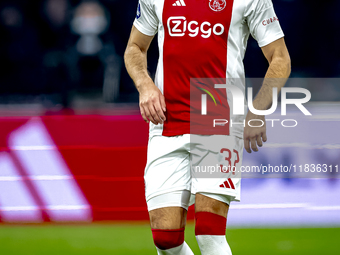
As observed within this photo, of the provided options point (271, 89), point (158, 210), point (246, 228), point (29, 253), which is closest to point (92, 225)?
point (29, 253)

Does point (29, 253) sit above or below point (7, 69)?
below

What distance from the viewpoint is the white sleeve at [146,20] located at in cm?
186

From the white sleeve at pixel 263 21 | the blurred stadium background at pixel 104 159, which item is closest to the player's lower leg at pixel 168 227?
the white sleeve at pixel 263 21

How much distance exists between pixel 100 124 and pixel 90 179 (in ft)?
1.41

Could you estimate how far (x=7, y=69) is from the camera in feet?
13.0

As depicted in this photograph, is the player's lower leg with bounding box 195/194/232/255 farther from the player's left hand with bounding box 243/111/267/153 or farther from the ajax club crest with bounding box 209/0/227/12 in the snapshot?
the ajax club crest with bounding box 209/0/227/12

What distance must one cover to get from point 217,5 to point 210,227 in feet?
2.63

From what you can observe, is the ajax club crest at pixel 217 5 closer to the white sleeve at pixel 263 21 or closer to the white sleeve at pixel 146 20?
the white sleeve at pixel 263 21

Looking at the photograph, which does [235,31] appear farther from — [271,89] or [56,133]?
[56,133]

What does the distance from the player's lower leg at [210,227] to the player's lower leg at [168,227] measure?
0.26ft

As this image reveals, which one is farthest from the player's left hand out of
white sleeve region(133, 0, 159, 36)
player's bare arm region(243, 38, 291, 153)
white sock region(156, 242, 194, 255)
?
white sleeve region(133, 0, 159, 36)

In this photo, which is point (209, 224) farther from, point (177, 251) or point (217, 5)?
point (217, 5)

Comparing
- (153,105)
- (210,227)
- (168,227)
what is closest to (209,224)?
(210,227)

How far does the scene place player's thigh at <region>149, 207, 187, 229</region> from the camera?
5.59 feet
